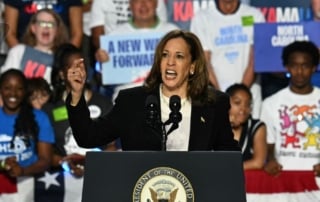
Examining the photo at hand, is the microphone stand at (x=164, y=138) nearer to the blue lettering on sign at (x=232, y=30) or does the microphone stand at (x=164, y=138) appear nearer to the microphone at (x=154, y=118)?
the microphone at (x=154, y=118)

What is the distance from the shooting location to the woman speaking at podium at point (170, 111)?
3.77 metres

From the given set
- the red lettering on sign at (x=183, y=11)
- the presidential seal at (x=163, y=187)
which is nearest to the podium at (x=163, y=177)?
the presidential seal at (x=163, y=187)

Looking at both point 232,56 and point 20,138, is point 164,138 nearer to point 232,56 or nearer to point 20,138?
point 20,138

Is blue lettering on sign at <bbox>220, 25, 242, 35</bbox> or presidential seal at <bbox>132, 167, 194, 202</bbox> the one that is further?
blue lettering on sign at <bbox>220, 25, 242, 35</bbox>

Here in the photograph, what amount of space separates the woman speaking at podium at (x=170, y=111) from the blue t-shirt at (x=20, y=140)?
88.2 inches

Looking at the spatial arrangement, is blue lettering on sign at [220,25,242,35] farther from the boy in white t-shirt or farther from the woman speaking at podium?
the woman speaking at podium

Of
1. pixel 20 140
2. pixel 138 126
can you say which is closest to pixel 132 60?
pixel 20 140

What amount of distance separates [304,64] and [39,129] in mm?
2217

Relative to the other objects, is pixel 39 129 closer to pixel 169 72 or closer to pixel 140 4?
pixel 140 4

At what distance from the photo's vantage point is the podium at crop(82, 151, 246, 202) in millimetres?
3244

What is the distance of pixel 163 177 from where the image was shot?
3.25m

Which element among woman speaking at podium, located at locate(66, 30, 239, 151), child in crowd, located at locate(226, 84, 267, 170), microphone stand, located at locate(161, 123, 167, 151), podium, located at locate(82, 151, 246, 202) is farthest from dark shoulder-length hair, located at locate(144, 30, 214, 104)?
child in crowd, located at locate(226, 84, 267, 170)

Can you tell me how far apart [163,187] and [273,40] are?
378cm

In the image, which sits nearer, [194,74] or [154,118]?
[154,118]
